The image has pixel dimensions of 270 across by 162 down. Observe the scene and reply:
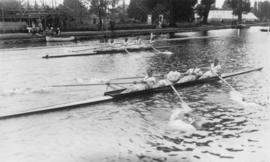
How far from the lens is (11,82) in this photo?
72.2ft

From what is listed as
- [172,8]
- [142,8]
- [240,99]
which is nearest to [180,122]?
[240,99]

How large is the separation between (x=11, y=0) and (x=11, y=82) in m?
61.4

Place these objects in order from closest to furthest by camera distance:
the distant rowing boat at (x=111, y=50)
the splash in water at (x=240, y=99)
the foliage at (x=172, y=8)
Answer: the splash in water at (x=240, y=99)
the distant rowing boat at (x=111, y=50)
the foliage at (x=172, y=8)

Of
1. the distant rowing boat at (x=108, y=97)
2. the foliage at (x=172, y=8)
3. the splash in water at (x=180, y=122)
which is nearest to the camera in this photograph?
the splash in water at (x=180, y=122)

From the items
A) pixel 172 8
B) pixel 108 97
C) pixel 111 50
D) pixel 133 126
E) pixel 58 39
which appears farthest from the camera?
pixel 172 8

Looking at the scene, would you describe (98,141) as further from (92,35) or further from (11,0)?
(11,0)

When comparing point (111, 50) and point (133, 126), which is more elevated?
point (111, 50)

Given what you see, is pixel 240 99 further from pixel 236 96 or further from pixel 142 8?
pixel 142 8

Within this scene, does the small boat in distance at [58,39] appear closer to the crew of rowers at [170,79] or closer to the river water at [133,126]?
the river water at [133,126]

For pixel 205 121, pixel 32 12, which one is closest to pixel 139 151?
pixel 205 121

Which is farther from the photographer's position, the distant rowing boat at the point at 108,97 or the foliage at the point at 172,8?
the foliage at the point at 172,8

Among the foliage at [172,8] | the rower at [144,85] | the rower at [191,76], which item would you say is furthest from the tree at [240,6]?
the rower at [144,85]

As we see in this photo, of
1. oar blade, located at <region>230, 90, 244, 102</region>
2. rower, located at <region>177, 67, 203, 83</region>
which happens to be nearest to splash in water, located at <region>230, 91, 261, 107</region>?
oar blade, located at <region>230, 90, 244, 102</region>

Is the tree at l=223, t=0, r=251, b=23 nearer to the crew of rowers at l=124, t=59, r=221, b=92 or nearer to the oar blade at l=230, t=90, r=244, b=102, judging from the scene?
the crew of rowers at l=124, t=59, r=221, b=92
